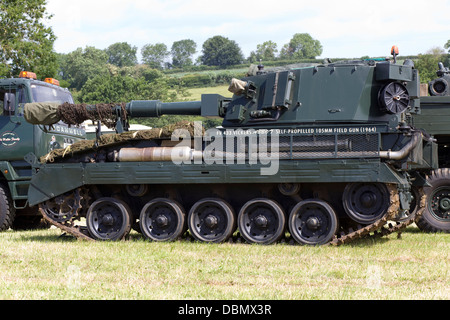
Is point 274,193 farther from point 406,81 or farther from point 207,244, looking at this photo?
point 406,81

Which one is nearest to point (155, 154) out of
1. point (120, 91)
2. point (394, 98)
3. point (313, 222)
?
point (313, 222)

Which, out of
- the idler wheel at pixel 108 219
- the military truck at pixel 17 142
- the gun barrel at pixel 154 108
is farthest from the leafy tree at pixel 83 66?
the idler wheel at pixel 108 219

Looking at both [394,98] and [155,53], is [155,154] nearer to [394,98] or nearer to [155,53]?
[394,98]

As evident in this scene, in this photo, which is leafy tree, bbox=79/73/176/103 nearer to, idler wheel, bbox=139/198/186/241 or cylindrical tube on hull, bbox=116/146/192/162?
cylindrical tube on hull, bbox=116/146/192/162

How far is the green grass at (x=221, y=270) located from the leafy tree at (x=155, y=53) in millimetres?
124405

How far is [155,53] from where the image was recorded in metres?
138

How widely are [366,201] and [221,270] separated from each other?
3.60 metres

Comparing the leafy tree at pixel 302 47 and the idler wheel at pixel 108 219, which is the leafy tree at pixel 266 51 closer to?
the leafy tree at pixel 302 47

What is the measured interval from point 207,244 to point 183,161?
1749mm

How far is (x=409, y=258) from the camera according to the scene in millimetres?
11805

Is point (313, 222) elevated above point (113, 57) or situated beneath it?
situated beneath

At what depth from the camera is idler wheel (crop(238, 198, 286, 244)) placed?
43.4ft

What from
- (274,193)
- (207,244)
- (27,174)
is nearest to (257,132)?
(274,193)

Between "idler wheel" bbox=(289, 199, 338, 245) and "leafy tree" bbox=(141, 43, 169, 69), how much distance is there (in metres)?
125
